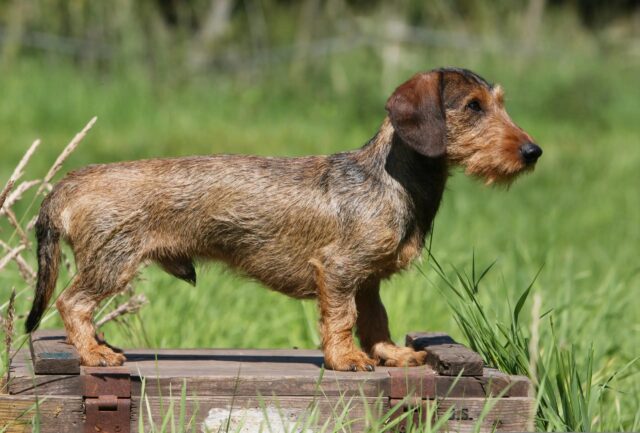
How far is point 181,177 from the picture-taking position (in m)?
4.68

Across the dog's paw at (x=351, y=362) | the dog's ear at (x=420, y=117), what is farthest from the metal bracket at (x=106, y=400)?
the dog's ear at (x=420, y=117)

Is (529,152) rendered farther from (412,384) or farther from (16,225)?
(16,225)

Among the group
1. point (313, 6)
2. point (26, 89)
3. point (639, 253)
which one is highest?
point (313, 6)

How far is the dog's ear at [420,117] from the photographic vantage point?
4.57 meters

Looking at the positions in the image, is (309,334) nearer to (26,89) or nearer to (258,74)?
(26,89)

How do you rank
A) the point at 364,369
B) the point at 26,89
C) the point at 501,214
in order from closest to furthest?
the point at 364,369 < the point at 501,214 < the point at 26,89

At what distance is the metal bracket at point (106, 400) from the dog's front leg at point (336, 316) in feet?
2.68

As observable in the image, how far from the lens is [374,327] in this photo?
196 inches

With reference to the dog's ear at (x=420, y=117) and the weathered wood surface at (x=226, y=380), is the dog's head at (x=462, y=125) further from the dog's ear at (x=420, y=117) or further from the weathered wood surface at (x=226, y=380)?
the weathered wood surface at (x=226, y=380)

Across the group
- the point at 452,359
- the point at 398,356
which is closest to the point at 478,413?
the point at 452,359

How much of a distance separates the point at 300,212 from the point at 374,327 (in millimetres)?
628

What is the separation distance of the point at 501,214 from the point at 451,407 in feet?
18.9

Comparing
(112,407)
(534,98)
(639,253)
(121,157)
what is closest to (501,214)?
(639,253)

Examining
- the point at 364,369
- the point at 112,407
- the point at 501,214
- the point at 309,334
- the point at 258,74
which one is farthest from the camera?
the point at 258,74
